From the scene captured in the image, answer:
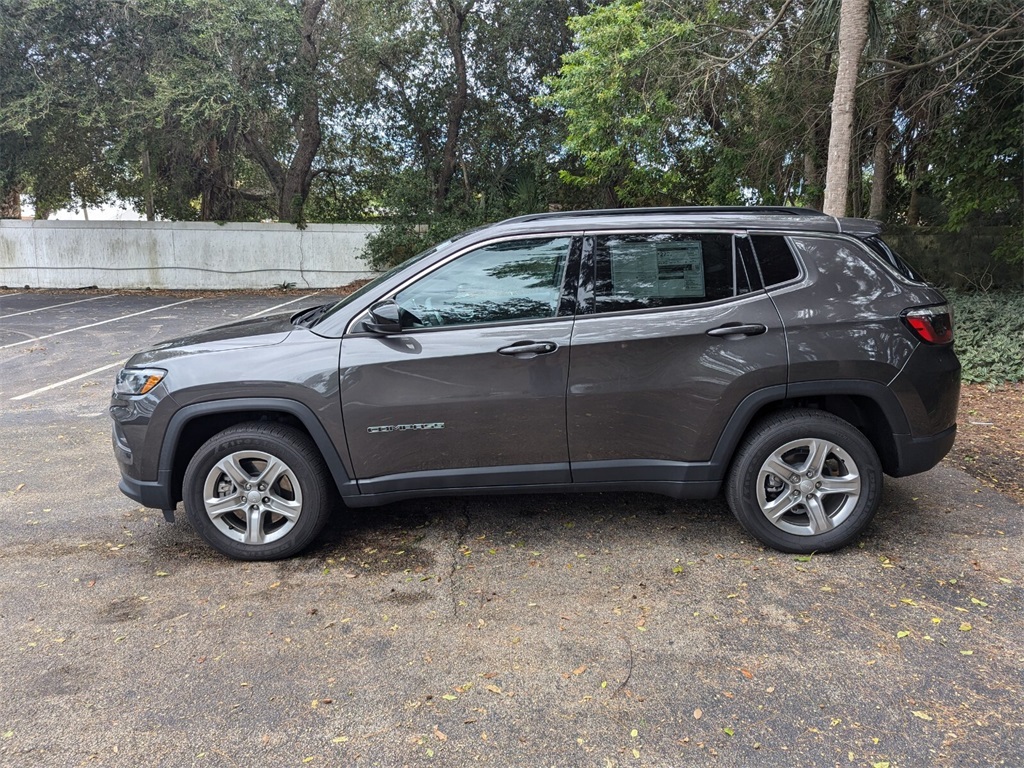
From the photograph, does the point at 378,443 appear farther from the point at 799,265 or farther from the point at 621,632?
the point at 799,265

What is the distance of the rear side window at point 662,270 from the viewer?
3.75 metres

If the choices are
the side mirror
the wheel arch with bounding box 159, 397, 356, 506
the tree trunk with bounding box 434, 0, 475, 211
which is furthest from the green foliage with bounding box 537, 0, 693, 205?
the wheel arch with bounding box 159, 397, 356, 506

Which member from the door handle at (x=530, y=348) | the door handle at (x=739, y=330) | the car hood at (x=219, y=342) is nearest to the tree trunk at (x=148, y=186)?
the car hood at (x=219, y=342)

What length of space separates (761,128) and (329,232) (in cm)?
1168

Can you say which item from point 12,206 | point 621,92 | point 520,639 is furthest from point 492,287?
point 12,206

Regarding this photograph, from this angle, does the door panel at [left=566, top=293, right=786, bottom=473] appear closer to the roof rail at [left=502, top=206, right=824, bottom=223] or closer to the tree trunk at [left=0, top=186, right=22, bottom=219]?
the roof rail at [left=502, top=206, right=824, bottom=223]

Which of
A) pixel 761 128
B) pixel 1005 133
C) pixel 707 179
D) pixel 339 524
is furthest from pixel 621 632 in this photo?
pixel 707 179

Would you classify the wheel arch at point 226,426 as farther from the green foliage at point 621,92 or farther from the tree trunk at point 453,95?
the tree trunk at point 453,95

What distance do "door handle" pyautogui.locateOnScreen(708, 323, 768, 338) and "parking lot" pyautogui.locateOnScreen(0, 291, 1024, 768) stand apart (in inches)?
46.4

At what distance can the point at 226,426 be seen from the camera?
154 inches

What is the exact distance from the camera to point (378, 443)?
374cm

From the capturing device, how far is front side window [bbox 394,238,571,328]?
12.4 ft

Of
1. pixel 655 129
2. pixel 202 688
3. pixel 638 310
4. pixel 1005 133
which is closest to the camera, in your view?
pixel 202 688

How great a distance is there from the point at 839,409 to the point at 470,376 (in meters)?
2.00
